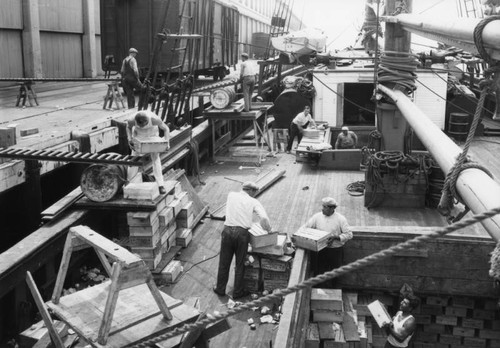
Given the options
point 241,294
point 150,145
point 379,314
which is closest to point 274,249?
point 241,294

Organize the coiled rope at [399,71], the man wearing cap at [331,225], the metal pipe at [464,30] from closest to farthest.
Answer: the metal pipe at [464,30] → the man wearing cap at [331,225] → the coiled rope at [399,71]

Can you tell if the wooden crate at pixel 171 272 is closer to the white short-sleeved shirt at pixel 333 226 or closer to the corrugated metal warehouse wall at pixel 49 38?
the white short-sleeved shirt at pixel 333 226

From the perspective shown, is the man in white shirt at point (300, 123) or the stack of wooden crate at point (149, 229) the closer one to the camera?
the stack of wooden crate at point (149, 229)

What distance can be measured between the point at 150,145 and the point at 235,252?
2.14m

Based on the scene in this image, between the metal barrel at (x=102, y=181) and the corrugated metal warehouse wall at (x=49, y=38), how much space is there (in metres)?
13.1

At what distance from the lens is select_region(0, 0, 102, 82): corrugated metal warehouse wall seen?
2019cm

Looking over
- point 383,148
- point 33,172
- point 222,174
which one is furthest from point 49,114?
point 383,148

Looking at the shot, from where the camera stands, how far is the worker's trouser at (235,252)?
7719 millimetres

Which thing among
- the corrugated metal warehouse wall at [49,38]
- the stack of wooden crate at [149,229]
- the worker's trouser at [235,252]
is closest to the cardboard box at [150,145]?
the stack of wooden crate at [149,229]

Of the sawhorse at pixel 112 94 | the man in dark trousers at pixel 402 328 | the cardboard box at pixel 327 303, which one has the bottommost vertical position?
the man in dark trousers at pixel 402 328

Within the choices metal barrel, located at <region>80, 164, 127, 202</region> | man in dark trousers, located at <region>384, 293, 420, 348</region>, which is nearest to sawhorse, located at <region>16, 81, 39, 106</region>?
metal barrel, located at <region>80, 164, 127, 202</region>

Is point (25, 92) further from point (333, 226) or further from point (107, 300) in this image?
point (107, 300)

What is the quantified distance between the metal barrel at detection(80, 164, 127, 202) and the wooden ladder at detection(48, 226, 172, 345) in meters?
2.87

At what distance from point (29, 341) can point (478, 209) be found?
4.57 m
